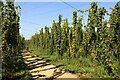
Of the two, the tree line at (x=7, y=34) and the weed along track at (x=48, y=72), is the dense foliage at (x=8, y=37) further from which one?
the weed along track at (x=48, y=72)

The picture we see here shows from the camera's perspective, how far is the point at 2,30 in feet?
60.2

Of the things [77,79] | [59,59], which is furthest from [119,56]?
[59,59]

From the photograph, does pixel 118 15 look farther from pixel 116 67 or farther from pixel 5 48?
pixel 5 48

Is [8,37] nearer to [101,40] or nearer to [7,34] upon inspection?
[7,34]

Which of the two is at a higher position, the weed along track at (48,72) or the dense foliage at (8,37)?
the dense foliage at (8,37)

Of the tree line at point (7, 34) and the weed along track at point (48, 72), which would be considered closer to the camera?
the tree line at point (7, 34)

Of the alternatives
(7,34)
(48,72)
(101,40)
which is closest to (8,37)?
(7,34)

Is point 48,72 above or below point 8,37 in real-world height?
below

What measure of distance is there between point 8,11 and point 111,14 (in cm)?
886

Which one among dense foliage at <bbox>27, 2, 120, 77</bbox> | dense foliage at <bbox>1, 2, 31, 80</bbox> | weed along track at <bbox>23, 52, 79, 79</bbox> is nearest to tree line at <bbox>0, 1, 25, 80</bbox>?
dense foliage at <bbox>1, 2, 31, 80</bbox>

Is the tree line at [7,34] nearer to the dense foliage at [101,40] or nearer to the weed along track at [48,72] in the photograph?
the weed along track at [48,72]

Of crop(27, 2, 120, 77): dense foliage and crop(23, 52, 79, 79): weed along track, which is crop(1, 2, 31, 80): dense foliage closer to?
crop(23, 52, 79, 79): weed along track

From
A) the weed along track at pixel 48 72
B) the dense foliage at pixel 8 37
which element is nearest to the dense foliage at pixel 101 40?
the weed along track at pixel 48 72

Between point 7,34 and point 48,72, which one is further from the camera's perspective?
point 48,72
